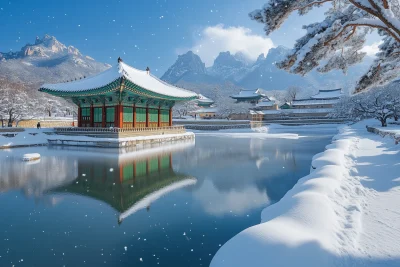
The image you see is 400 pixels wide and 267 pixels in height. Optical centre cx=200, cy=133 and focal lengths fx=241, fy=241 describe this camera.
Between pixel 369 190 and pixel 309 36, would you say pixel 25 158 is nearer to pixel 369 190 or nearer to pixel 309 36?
pixel 309 36

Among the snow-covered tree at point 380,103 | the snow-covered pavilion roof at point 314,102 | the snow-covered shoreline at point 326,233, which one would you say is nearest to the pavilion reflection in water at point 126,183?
the snow-covered shoreline at point 326,233

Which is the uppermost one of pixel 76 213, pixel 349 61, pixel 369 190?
pixel 349 61

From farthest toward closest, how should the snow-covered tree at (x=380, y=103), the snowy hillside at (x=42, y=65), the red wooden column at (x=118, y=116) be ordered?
the snowy hillside at (x=42, y=65)
the snow-covered tree at (x=380, y=103)
the red wooden column at (x=118, y=116)

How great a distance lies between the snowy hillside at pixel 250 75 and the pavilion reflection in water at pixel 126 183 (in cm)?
12990

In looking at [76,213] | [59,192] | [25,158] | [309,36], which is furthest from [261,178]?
[25,158]

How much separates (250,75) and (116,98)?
516 feet

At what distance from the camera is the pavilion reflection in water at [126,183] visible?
265 inches

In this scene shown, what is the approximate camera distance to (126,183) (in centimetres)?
858

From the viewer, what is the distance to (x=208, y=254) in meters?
4.10

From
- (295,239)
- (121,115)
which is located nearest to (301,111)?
(121,115)

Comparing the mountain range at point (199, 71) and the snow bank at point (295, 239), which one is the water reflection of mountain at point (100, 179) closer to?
the snow bank at point (295, 239)

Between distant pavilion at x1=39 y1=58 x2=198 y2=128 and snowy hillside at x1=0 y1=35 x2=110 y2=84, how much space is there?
3293 inches

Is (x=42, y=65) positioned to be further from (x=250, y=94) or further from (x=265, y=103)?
(x=265, y=103)

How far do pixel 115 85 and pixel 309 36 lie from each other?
1607cm
